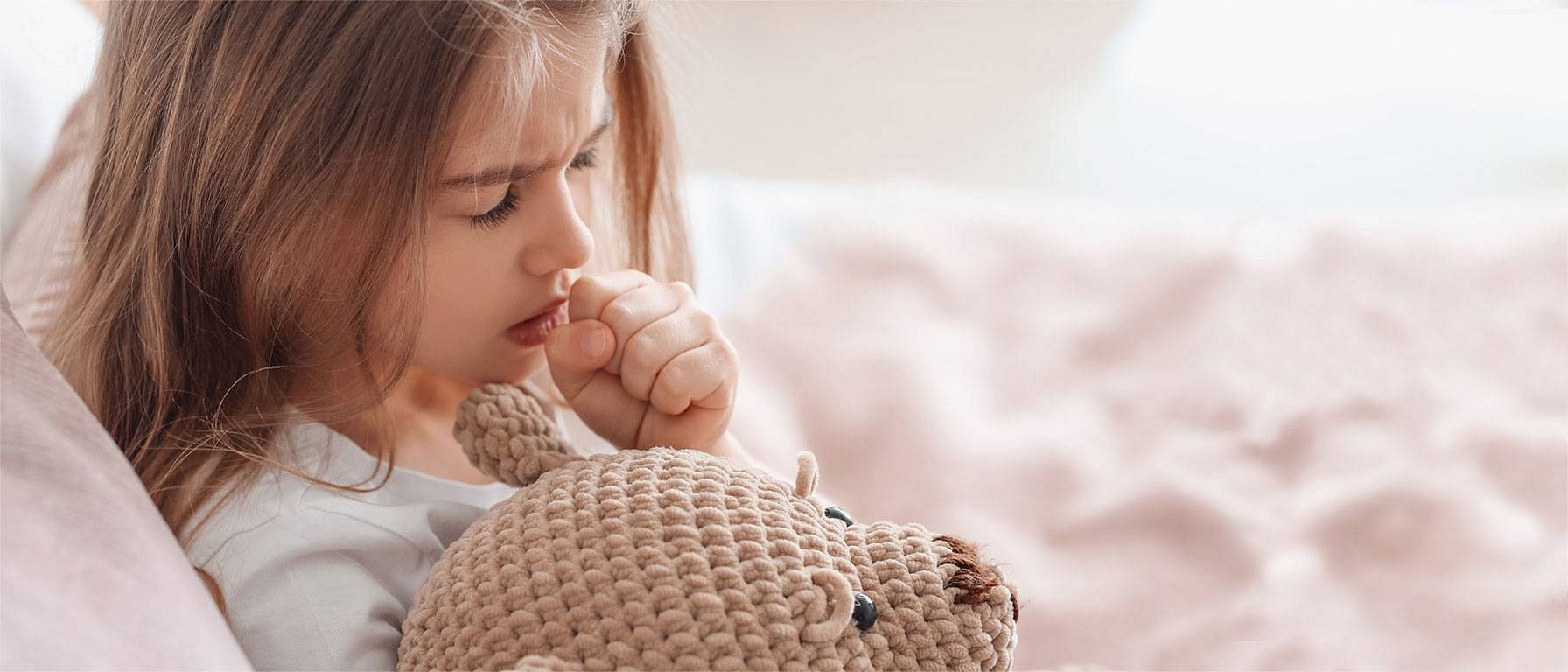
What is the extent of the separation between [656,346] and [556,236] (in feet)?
0.28

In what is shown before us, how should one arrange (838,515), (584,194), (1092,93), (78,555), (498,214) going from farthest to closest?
(1092,93) → (584,194) → (498,214) → (838,515) → (78,555)

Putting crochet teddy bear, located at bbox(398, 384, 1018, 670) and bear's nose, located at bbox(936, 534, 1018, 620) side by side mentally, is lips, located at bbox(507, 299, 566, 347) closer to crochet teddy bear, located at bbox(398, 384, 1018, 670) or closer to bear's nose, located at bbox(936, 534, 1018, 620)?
crochet teddy bear, located at bbox(398, 384, 1018, 670)

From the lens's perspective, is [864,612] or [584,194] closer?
[864,612]

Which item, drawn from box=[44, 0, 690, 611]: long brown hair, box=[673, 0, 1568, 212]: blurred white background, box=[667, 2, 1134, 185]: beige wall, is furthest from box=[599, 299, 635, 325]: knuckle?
box=[667, 2, 1134, 185]: beige wall

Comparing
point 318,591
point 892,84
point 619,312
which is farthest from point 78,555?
point 892,84

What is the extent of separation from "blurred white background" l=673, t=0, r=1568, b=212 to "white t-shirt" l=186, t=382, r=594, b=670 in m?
0.98

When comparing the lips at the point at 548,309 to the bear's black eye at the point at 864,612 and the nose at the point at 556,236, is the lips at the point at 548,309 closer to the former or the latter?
the nose at the point at 556,236

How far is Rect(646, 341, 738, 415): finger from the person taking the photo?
687 mm

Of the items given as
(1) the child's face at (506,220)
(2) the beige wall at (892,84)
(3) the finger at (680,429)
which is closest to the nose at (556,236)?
(1) the child's face at (506,220)

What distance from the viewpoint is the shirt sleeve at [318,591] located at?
65 centimetres

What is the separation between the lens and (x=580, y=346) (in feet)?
2.34

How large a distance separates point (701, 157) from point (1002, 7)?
51 cm

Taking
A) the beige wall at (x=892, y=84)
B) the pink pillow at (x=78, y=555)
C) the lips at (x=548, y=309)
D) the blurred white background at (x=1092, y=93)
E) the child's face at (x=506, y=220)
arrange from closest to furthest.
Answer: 1. the pink pillow at (x=78, y=555)
2. the child's face at (x=506, y=220)
3. the lips at (x=548, y=309)
4. the blurred white background at (x=1092, y=93)
5. the beige wall at (x=892, y=84)

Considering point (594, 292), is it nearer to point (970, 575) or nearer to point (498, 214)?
point (498, 214)
